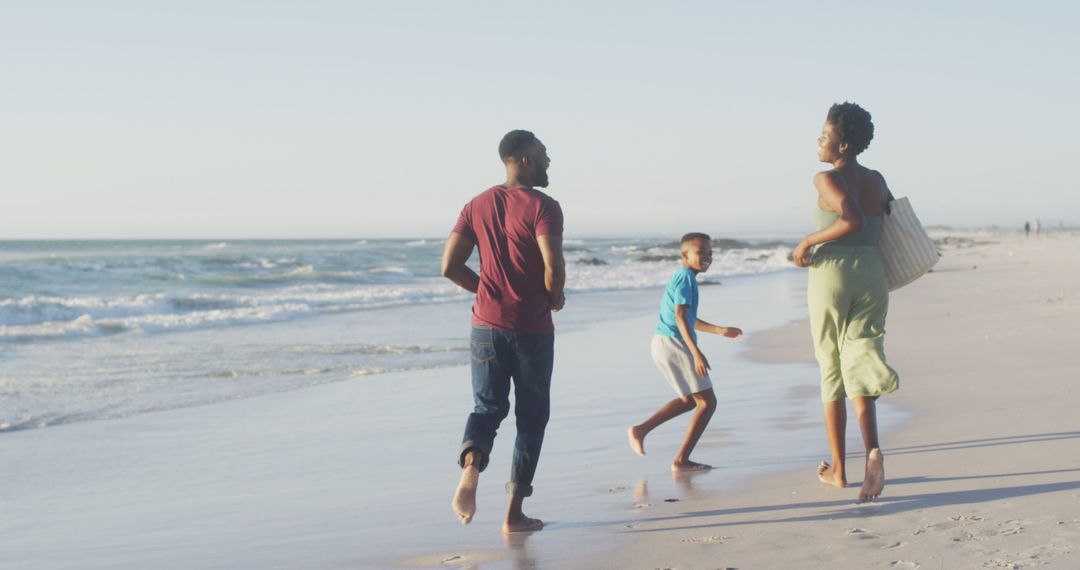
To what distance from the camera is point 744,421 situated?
279 inches

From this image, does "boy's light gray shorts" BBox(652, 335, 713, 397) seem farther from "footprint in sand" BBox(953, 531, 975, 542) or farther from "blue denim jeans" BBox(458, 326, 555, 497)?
"footprint in sand" BBox(953, 531, 975, 542)

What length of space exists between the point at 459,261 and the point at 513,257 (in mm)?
271

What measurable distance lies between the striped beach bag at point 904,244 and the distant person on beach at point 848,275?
0.06 metres

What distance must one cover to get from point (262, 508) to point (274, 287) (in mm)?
28770

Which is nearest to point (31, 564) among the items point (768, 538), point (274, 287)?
point (768, 538)

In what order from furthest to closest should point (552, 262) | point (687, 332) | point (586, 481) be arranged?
1. point (687, 332)
2. point (586, 481)
3. point (552, 262)

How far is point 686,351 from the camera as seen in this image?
566cm

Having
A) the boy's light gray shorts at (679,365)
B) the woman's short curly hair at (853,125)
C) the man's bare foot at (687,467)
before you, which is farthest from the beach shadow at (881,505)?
the woman's short curly hair at (853,125)

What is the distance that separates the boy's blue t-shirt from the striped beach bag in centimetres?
102

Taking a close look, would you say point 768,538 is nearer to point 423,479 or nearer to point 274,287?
point 423,479

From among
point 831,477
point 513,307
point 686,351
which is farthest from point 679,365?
point 513,307

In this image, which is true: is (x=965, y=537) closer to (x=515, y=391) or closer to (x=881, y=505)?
(x=881, y=505)

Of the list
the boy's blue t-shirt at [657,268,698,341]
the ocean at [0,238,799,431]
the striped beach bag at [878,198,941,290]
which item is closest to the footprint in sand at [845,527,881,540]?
the striped beach bag at [878,198,941,290]

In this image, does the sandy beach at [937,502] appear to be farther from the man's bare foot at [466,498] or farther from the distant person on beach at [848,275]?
the man's bare foot at [466,498]
